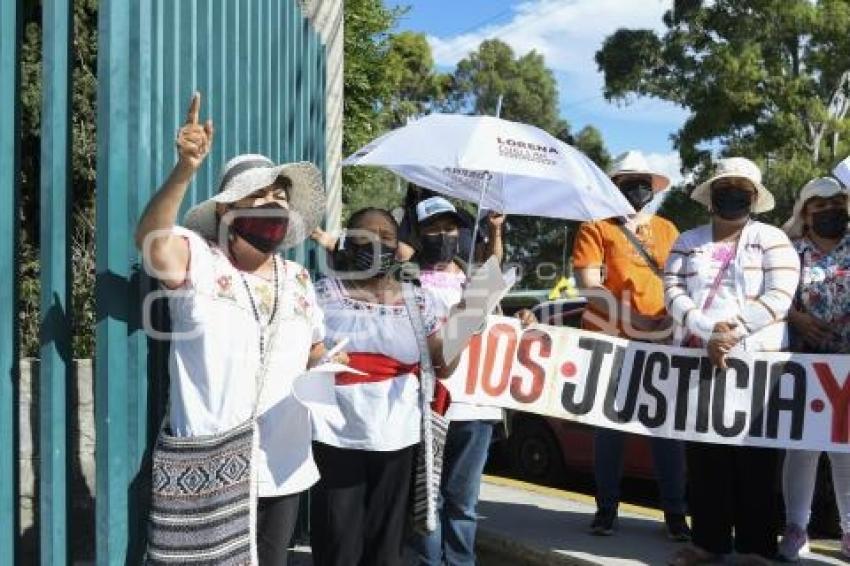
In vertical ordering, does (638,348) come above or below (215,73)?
below

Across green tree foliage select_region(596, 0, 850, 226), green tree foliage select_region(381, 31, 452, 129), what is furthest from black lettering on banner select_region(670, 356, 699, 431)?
green tree foliage select_region(381, 31, 452, 129)

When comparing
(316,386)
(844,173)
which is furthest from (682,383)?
(316,386)

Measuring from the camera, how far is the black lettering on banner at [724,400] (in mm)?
4668

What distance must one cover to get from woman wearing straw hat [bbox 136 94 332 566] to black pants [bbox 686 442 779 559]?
223 cm

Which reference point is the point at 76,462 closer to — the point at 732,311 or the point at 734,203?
the point at 732,311

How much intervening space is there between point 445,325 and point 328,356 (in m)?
0.70

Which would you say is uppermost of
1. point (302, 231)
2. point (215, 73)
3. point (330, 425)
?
point (215, 73)

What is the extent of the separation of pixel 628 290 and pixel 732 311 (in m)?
0.67

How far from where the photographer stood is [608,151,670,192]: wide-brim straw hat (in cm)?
515

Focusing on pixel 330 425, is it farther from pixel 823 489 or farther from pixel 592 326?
pixel 823 489

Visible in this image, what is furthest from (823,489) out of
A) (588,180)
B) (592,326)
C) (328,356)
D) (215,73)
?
(215,73)

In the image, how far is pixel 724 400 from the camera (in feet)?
15.6

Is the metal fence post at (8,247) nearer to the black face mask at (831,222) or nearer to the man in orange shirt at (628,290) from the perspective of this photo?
the man in orange shirt at (628,290)

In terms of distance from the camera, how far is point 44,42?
2.97m
